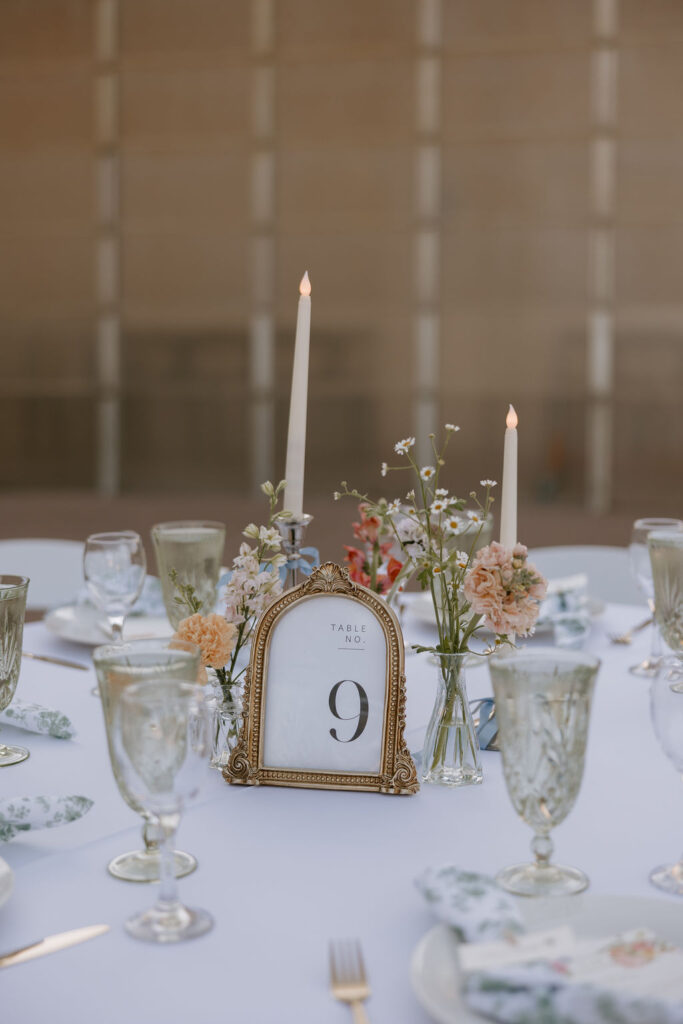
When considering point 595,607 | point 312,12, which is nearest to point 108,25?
point 312,12

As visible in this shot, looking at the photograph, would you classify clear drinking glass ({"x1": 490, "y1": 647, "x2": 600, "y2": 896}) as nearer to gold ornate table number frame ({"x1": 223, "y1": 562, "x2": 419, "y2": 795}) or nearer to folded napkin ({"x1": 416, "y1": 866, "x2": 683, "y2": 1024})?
folded napkin ({"x1": 416, "y1": 866, "x2": 683, "y2": 1024})

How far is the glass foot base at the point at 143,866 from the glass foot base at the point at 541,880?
0.79 feet

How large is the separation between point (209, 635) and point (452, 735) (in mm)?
258

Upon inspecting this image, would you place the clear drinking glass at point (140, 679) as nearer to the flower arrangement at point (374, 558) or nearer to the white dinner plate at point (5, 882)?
the white dinner plate at point (5, 882)

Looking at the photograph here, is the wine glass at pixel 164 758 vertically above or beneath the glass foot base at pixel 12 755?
above

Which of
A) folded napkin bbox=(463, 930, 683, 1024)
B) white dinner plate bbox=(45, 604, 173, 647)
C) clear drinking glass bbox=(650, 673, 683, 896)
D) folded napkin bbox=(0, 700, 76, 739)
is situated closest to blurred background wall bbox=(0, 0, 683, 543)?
white dinner plate bbox=(45, 604, 173, 647)

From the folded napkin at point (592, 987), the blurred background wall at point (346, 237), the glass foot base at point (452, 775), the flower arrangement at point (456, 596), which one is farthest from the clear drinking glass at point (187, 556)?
the blurred background wall at point (346, 237)

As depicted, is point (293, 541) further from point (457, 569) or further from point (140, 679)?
→ point (140, 679)

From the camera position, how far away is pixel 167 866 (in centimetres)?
77

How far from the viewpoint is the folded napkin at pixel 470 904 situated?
704mm

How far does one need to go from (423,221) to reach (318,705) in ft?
16.2

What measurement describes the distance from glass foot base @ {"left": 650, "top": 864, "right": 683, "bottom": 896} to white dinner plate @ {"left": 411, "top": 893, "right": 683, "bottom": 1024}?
72 millimetres

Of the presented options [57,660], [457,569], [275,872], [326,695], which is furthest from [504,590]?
[57,660]

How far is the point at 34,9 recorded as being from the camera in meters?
5.88
